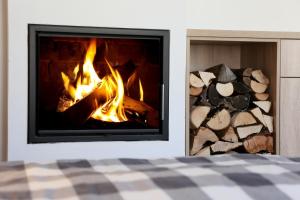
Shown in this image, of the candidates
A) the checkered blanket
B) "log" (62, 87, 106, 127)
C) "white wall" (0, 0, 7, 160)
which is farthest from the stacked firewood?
the checkered blanket

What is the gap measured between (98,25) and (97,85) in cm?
33

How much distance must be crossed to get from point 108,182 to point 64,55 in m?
1.61

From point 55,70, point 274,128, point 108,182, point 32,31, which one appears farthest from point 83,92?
point 108,182

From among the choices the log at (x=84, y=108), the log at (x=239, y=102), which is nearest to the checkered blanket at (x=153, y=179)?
the log at (x=84, y=108)

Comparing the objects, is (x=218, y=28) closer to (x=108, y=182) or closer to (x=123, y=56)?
(x=123, y=56)

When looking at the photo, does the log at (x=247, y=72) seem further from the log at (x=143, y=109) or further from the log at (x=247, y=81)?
the log at (x=143, y=109)

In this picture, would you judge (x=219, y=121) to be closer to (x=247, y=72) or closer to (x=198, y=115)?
(x=198, y=115)

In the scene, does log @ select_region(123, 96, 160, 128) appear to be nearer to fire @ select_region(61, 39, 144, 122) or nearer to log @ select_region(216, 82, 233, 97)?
fire @ select_region(61, 39, 144, 122)

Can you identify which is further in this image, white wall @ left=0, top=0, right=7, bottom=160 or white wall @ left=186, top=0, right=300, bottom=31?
white wall @ left=186, top=0, right=300, bottom=31

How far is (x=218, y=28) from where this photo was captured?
2775 mm

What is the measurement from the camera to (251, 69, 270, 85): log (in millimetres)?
2938

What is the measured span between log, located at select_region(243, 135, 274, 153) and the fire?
71 centimetres

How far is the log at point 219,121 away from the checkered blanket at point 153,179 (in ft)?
4.83

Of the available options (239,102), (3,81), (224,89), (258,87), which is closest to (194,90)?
(224,89)
